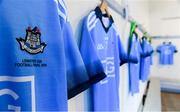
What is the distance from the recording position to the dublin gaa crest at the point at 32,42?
46 centimetres

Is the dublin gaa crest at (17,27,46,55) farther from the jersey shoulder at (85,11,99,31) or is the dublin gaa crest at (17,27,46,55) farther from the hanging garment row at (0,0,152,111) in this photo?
the jersey shoulder at (85,11,99,31)

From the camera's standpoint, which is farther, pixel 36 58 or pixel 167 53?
pixel 167 53

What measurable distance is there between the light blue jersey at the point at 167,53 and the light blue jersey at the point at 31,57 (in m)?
4.84

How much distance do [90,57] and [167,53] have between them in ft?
15.0

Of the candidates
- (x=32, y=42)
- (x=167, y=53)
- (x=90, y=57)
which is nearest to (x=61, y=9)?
(x=32, y=42)

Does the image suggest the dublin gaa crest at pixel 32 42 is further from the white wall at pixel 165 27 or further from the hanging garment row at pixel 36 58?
the white wall at pixel 165 27

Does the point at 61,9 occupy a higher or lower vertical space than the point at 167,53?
higher

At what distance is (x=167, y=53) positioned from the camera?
4938mm

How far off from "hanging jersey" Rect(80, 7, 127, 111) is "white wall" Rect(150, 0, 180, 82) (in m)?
4.44

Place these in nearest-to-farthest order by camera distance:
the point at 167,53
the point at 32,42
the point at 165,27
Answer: the point at 32,42, the point at 167,53, the point at 165,27

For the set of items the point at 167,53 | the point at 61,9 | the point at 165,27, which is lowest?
the point at 167,53

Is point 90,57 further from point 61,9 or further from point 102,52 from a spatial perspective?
point 61,9

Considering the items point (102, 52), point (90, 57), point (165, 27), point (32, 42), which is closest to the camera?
point (32, 42)

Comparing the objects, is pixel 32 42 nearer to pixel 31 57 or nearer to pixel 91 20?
pixel 31 57
